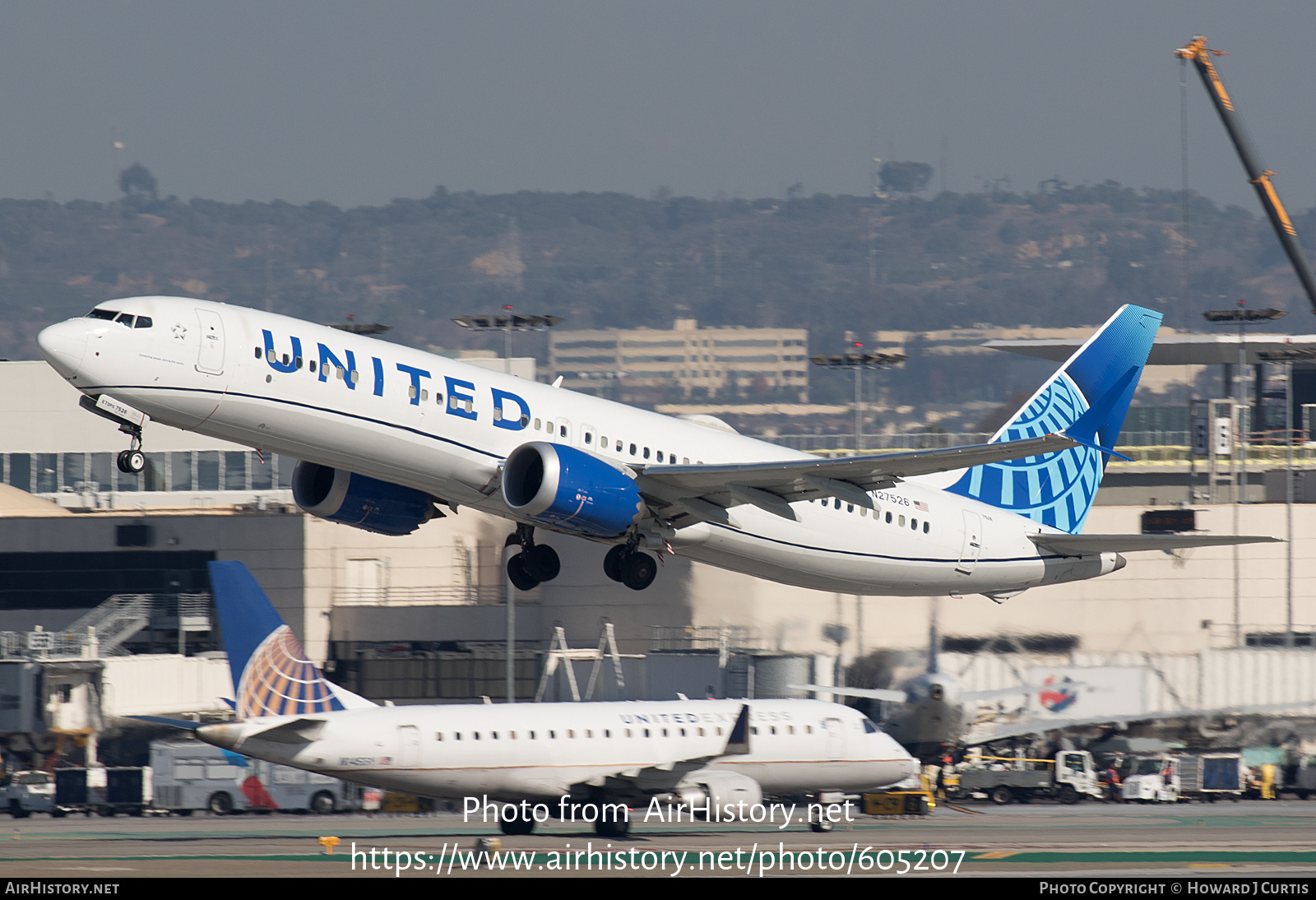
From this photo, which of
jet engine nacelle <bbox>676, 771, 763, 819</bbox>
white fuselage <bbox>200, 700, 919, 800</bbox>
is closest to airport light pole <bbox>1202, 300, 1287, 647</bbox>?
white fuselage <bbox>200, 700, 919, 800</bbox>

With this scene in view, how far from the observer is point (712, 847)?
41.4 metres

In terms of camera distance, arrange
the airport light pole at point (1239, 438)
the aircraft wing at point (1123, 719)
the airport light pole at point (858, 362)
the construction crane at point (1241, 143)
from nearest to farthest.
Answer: the aircraft wing at point (1123, 719), the airport light pole at point (1239, 438), the airport light pole at point (858, 362), the construction crane at point (1241, 143)

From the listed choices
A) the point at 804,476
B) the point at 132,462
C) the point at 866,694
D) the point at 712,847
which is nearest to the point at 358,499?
the point at 132,462

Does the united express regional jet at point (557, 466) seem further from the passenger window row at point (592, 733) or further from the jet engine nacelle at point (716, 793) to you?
the jet engine nacelle at point (716, 793)

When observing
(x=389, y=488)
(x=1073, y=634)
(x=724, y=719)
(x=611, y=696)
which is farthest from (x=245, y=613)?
(x=1073, y=634)

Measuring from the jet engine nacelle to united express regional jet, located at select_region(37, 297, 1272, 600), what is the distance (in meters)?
6.92

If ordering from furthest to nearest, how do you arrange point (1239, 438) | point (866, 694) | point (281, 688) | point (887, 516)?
1. point (1239, 438)
2. point (866, 694)
3. point (281, 688)
4. point (887, 516)

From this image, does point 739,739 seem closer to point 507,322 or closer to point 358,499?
point 358,499

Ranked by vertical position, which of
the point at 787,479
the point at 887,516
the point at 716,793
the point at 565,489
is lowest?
the point at 716,793

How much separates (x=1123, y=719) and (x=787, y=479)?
74.6 ft

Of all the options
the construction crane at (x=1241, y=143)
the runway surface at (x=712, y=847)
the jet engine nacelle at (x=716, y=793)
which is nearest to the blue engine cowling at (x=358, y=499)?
the runway surface at (x=712, y=847)

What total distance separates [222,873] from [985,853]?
18.1m

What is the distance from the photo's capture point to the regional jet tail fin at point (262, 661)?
141ft

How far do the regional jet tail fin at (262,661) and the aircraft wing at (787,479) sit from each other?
11.5 metres
